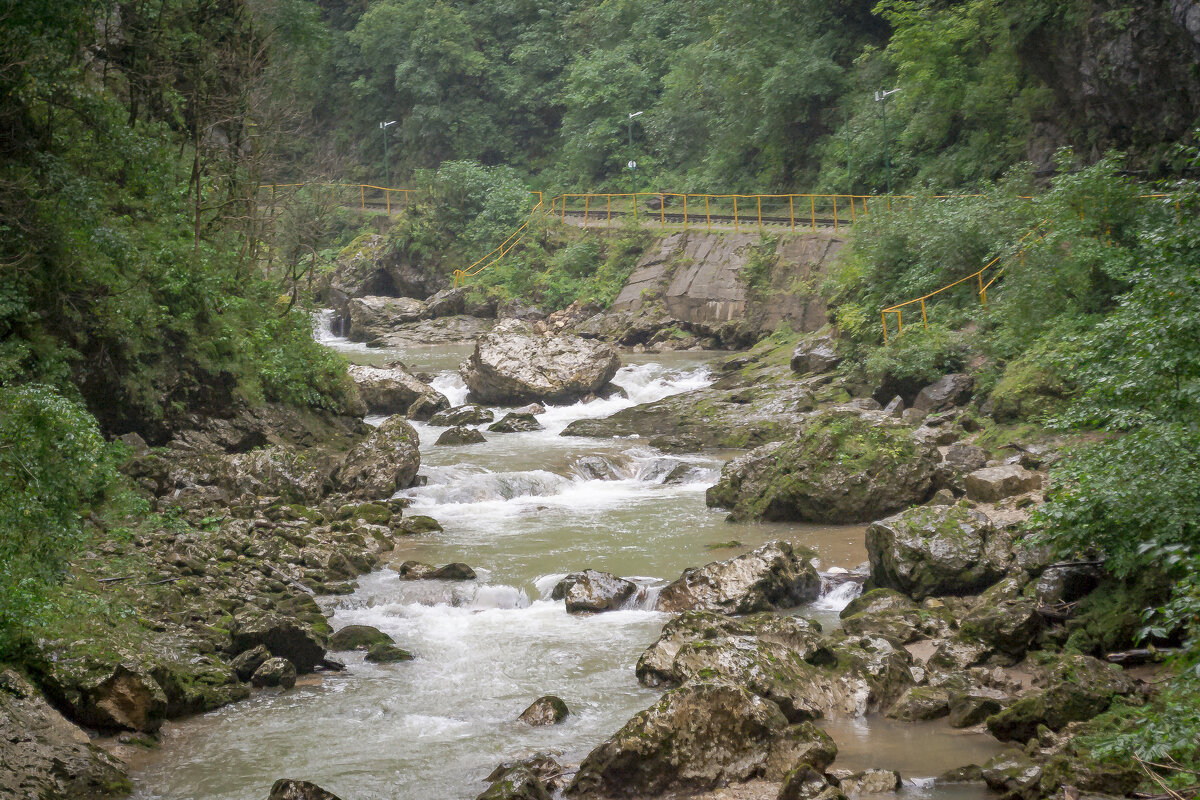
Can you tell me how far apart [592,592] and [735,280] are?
22.3 meters

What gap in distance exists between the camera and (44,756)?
24.2 ft

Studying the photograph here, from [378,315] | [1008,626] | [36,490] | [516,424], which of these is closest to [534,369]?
[516,424]

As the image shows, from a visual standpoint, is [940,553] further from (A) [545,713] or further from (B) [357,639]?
(B) [357,639]

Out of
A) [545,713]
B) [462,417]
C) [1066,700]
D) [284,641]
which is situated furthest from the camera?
[462,417]

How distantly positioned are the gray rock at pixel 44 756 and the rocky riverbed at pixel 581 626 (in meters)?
0.03

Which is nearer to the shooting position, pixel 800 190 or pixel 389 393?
pixel 389 393

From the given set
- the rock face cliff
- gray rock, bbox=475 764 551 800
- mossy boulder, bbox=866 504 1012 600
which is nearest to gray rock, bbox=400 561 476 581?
mossy boulder, bbox=866 504 1012 600

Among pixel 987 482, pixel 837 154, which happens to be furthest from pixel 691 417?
pixel 837 154

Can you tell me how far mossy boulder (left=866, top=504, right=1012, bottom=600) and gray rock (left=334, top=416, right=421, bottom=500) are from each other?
8948 millimetres

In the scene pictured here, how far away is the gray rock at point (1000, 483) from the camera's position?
1335 cm

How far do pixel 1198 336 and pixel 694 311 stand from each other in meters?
25.1

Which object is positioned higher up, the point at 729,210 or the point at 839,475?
the point at 729,210

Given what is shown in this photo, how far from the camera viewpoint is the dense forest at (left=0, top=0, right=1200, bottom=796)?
8891mm

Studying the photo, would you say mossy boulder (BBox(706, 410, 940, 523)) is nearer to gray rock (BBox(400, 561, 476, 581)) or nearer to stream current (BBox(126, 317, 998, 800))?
stream current (BBox(126, 317, 998, 800))
